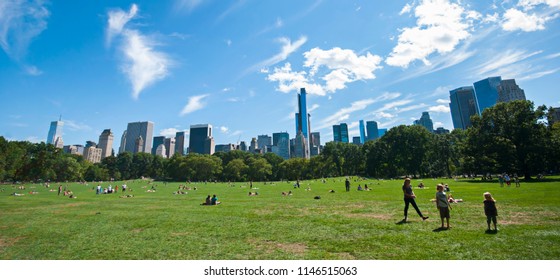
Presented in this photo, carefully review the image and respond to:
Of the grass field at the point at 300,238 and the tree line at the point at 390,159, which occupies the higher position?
the tree line at the point at 390,159

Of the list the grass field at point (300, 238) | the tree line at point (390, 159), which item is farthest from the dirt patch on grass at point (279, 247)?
the tree line at point (390, 159)

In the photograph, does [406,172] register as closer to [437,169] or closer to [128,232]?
[437,169]

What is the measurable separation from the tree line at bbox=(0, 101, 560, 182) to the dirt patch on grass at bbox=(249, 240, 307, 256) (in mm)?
51516

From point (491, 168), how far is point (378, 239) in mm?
53400

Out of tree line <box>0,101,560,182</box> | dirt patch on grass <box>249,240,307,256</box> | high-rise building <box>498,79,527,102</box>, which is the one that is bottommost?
dirt patch on grass <box>249,240,307,256</box>

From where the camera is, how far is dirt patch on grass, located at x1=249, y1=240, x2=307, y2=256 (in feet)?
26.0

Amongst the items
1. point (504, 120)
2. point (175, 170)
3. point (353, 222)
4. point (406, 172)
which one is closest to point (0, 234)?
point (353, 222)

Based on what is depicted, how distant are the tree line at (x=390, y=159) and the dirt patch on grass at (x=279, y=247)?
51516mm

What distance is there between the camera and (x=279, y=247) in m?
8.38

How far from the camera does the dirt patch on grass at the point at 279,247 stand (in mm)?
7934

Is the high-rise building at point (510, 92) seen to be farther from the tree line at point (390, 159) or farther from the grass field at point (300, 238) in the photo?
the grass field at point (300, 238)

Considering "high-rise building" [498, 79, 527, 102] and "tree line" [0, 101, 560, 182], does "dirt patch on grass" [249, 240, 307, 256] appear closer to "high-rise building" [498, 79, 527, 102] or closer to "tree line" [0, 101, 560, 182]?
"tree line" [0, 101, 560, 182]

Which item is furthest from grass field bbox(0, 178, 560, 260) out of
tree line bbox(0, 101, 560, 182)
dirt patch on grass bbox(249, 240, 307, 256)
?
tree line bbox(0, 101, 560, 182)

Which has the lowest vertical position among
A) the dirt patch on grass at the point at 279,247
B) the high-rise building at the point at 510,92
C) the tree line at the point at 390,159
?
the dirt patch on grass at the point at 279,247
